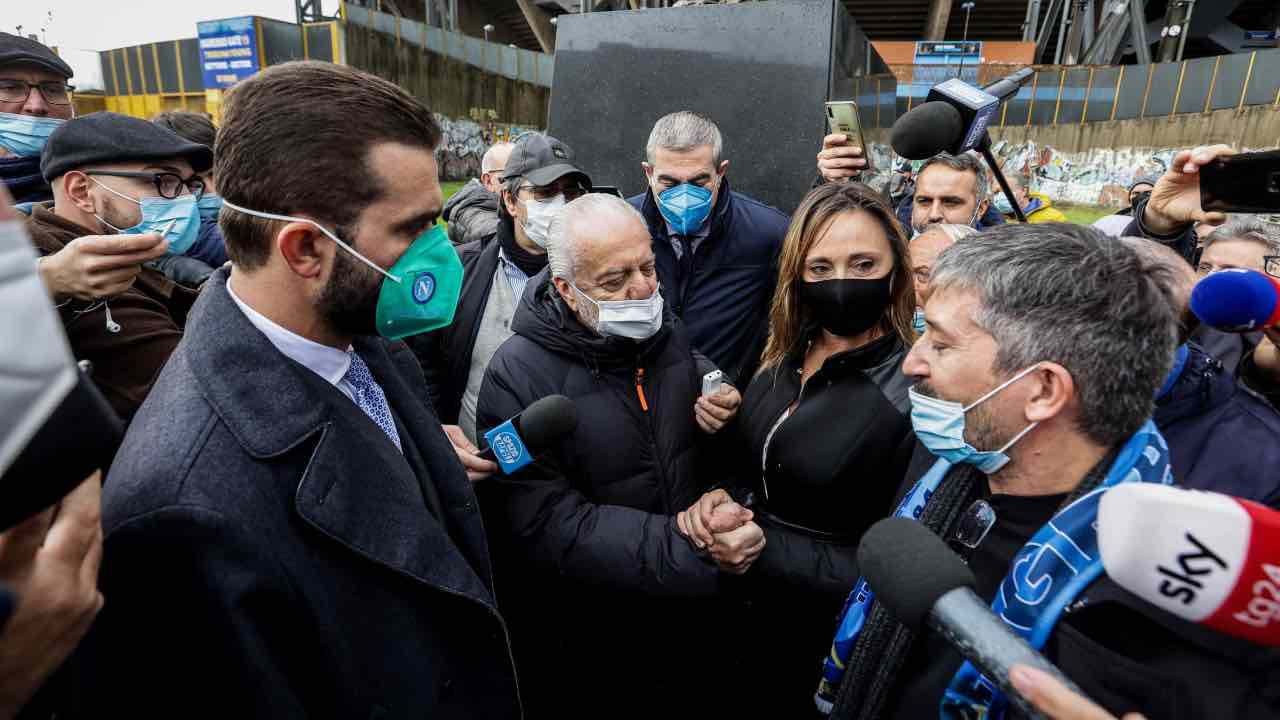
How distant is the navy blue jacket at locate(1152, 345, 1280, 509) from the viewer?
1.70 m

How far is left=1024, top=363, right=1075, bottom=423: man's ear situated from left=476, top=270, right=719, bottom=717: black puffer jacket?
988 mm

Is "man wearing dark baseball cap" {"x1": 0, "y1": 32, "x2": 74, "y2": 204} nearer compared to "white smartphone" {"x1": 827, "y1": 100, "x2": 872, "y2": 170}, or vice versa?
"man wearing dark baseball cap" {"x1": 0, "y1": 32, "x2": 74, "y2": 204}

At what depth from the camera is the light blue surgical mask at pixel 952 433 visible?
5.05ft

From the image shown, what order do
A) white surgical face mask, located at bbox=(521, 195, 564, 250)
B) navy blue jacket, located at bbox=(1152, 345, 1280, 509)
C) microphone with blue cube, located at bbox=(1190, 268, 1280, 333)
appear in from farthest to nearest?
1. white surgical face mask, located at bbox=(521, 195, 564, 250)
2. navy blue jacket, located at bbox=(1152, 345, 1280, 509)
3. microphone with blue cube, located at bbox=(1190, 268, 1280, 333)

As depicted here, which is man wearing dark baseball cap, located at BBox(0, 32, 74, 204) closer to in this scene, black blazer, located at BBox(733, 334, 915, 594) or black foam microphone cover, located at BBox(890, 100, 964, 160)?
black blazer, located at BBox(733, 334, 915, 594)

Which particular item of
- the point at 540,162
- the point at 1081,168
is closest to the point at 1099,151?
the point at 1081,168

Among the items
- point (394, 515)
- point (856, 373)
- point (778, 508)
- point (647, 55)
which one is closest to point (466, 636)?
point (394, 515)

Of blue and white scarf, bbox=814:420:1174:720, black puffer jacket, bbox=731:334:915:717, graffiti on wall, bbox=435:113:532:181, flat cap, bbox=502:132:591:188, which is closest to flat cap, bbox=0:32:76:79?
flat cap, bbox=502:132:591:188

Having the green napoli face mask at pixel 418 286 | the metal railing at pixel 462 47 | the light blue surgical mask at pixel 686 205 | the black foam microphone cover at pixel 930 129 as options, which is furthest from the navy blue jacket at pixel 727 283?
the metal railing at pixel 462 47

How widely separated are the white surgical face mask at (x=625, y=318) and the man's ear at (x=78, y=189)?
1767 millimetres

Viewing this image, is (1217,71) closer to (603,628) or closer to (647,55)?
(647,55)

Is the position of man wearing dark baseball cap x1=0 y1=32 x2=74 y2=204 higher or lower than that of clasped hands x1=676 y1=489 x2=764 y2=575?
higher

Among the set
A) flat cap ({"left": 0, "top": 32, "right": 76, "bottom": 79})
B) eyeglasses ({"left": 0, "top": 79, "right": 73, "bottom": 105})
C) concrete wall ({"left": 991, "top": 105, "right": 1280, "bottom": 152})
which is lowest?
eyeglasses ({"left": 0, "top": 79, "right": 73, "bottom": 105})

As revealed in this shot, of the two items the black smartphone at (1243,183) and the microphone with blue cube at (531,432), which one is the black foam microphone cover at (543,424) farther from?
the black smartphone at (1243,183)
